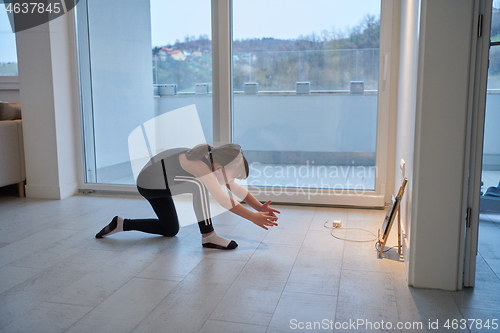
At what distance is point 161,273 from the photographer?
85.6 inches

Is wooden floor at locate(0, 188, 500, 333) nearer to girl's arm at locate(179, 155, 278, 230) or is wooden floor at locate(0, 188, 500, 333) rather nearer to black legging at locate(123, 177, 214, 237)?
black legging at locate(123, 177, 214, 237)

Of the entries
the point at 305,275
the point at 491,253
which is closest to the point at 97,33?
→ the point at 305,275

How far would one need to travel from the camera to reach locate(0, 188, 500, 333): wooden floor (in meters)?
1.69

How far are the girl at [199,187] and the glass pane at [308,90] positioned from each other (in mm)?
1257

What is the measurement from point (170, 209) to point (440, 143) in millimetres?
1572

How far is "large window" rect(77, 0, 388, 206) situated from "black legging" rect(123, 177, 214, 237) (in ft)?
4.00

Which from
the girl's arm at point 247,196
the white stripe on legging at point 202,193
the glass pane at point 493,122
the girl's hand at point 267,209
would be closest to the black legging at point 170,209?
the white stripe on legging at point 202,193

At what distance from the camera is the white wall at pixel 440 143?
70.7 inches

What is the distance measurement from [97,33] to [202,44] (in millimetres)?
1026

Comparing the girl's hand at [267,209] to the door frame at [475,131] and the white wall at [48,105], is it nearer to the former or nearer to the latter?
the door frame at [475,131]

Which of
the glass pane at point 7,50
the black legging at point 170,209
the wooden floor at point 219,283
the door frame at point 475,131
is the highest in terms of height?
the glass pane at point 7,50

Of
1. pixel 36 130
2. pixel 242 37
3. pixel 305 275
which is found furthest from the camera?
pixel 36 130

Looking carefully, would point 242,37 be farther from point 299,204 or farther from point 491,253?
point 491,253

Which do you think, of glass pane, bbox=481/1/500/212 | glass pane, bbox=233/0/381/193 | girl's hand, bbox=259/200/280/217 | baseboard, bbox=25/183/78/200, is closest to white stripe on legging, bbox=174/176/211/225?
girl's hand, bbox=259/200/280/217
